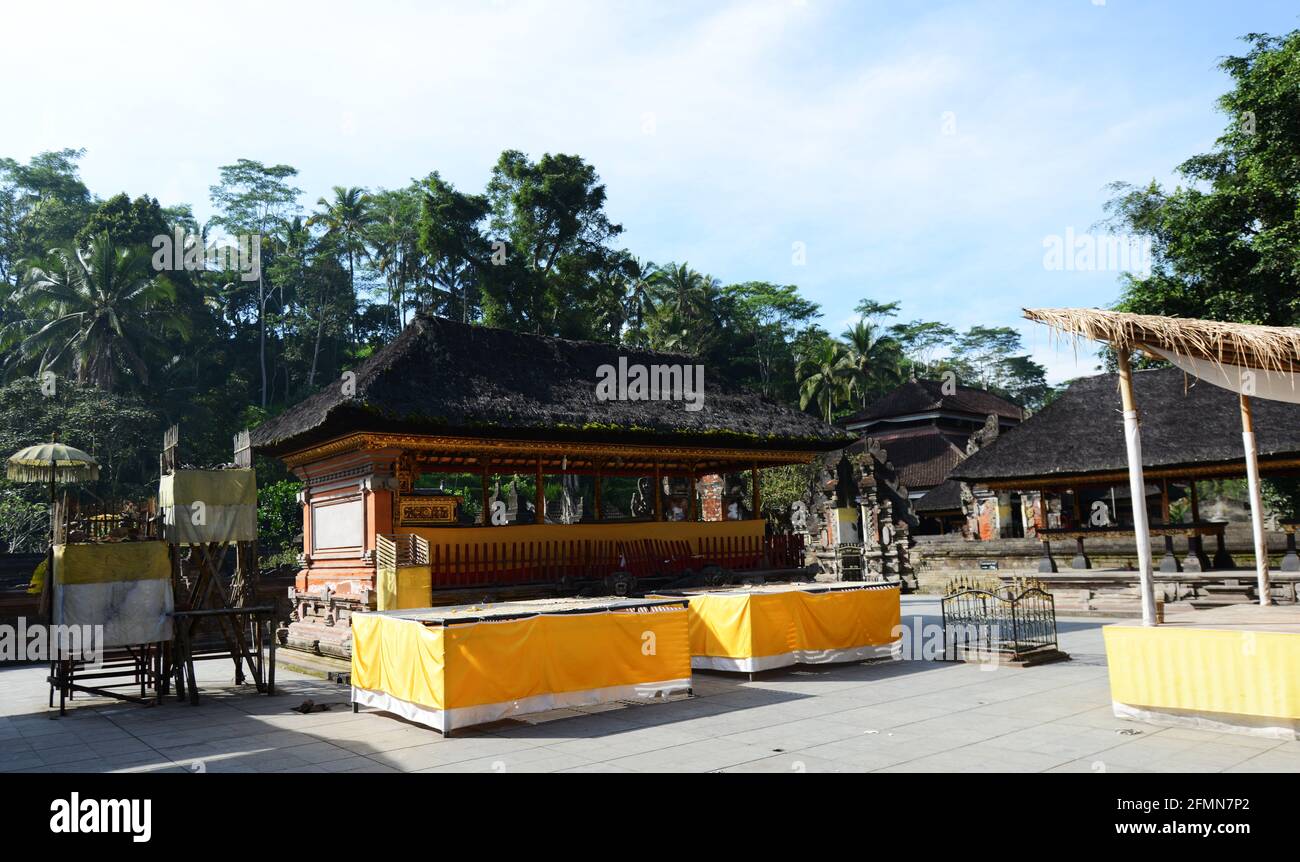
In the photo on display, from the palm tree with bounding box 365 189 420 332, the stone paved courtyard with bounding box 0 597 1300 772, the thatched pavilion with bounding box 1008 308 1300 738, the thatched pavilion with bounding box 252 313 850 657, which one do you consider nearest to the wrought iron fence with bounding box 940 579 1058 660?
the stone paved courtyard with bounding box 0 597 1300 772

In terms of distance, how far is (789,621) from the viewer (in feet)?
41.6

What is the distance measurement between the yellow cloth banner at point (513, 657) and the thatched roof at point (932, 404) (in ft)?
138

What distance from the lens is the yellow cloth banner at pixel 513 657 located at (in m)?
9.08

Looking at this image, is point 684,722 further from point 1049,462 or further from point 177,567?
point 1049,462

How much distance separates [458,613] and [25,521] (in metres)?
30.7

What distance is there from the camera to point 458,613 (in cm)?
1005

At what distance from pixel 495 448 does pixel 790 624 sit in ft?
25.8

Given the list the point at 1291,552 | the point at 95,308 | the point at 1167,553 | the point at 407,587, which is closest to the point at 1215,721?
the point at 407,587

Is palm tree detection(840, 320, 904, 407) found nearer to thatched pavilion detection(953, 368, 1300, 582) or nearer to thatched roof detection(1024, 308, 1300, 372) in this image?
thatched pavilion detection(953, 368, 1300, 582)

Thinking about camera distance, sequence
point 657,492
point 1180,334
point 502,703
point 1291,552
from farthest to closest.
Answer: point 657,492 < point 1291,552 < point 502,703 < point 1180,334

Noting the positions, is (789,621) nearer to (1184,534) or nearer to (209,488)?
(209,488)

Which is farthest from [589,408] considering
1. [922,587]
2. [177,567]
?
[922,587]

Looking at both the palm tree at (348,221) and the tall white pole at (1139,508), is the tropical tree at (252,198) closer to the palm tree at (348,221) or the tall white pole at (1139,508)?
the palm tree at (348,221)

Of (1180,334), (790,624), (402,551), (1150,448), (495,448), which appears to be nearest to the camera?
(1180,334)
